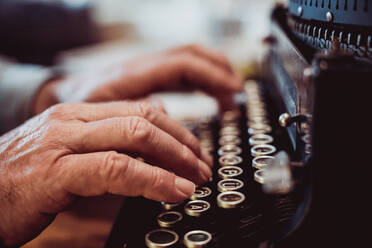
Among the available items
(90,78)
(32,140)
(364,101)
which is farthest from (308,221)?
(90,78)

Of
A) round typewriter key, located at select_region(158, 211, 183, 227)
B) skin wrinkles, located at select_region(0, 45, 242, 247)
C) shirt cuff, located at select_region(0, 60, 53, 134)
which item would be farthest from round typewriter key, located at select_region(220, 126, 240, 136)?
shirt cuff, located at select_region(0, 60, 53, 134)

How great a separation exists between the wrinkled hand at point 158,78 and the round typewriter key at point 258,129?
296 mm

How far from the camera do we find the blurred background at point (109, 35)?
3.70 ft

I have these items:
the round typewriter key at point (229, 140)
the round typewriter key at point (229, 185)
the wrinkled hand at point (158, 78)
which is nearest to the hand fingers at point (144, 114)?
the round typewriter key at point (229, 185)

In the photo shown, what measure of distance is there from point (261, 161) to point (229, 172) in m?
0.08

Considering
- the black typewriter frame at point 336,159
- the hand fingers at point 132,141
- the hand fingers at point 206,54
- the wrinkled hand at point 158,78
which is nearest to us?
the black typewriter frame at point 336,159

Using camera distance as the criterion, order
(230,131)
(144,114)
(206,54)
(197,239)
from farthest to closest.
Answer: (206,54), (230,131), (144,114), (197,239)

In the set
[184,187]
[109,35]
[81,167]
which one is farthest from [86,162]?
[109,35]

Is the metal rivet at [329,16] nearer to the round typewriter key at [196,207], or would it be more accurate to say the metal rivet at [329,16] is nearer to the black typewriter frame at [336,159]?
the black typewriter frame at [336,159]

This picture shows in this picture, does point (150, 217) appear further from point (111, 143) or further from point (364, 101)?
point (364, 101)

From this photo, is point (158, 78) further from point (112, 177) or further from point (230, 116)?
point (112, 177)

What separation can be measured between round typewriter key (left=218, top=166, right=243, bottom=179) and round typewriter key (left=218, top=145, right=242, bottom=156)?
113 mm

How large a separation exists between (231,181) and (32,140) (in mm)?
427

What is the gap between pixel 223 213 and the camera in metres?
0.70
